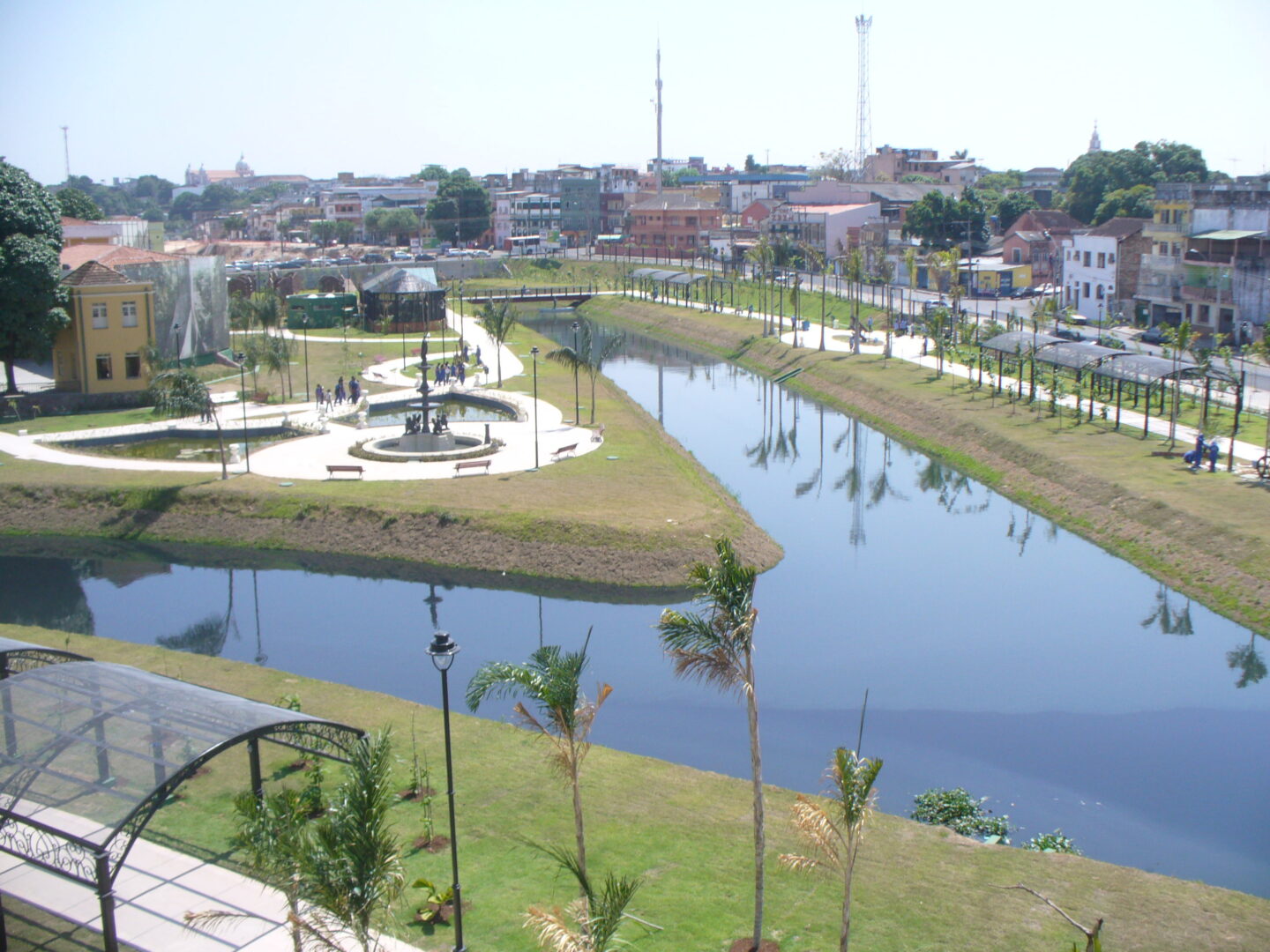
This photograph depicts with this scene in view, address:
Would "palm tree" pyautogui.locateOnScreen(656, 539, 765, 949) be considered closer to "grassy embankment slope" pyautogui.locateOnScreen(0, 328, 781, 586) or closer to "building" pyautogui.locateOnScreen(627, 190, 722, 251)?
Result: "grassy embankment slope" pyautogui.locateOnScreen(0, 328, 781, 586)

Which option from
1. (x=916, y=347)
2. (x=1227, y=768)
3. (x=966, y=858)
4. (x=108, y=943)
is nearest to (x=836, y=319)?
(x=916, y=347)

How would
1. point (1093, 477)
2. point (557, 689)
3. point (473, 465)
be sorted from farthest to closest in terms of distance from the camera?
point (473, 465) < point (1093, 477) < point (557, 689)

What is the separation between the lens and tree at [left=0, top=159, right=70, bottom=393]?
163 ft

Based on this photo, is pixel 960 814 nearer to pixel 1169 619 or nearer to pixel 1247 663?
pixel 1247 663

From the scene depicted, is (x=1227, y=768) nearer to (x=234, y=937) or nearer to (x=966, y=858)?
(x=966, y=858)

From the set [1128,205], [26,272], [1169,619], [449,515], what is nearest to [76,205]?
[26,272]

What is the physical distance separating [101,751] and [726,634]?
814 centimetres

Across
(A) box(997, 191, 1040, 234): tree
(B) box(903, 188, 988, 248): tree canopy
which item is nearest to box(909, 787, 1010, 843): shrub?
(B) box(903, 188, 988, 248): tree canopy

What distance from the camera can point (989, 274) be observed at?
92125 mm

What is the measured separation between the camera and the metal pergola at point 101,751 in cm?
1433

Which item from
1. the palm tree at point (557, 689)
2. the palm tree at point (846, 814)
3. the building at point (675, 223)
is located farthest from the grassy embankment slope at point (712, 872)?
the building at point (675, 223)

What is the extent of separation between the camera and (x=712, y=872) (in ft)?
55.7

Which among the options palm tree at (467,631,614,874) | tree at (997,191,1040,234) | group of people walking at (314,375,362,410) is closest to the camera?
palm tree at (467,631,614,874)

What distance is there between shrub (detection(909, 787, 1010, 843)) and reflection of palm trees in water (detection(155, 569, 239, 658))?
1682 centimetres
